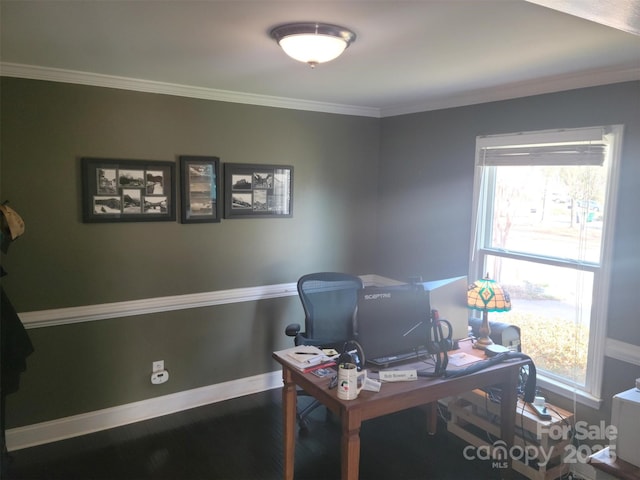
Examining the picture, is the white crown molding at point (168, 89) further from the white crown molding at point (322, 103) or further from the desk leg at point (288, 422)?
the desk leg at point (288, 422)

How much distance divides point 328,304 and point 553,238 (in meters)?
1.65

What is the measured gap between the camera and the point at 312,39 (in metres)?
1.97

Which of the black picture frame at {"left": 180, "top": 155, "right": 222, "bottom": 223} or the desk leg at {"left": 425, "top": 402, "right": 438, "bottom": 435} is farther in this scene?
the black picture frame at {"left": 180, "top": 155, "right": 222, "bottom": 223}

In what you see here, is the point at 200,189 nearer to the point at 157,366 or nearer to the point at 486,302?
the point at 157,366

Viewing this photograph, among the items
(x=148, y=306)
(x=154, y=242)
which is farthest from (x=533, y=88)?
(x=148, y=306)

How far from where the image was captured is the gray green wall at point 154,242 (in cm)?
300

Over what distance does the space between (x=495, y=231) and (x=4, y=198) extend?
327cm

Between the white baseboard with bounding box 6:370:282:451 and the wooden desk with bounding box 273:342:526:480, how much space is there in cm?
129

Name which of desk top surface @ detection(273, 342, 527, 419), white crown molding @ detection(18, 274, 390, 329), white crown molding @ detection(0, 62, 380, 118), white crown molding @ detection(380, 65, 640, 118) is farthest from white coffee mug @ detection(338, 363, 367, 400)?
white crown molding @ detection(0, 62, 380, 118)

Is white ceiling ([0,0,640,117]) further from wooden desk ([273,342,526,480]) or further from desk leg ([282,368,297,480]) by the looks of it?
desk leg ([282,368,297,480])

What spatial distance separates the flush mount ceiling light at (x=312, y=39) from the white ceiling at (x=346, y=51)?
6 cm

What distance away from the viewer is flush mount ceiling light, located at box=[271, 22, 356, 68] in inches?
76.7

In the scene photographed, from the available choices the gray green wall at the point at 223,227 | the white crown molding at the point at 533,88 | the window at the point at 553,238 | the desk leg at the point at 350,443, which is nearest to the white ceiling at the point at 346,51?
the white crown molding at the point at 533,88

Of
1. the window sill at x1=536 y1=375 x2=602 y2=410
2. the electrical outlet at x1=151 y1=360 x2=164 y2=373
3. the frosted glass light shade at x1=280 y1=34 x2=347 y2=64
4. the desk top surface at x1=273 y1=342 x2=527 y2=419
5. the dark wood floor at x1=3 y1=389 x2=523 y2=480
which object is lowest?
the dark wood floor at x1=3 y1=389 x2=523 y2=480
